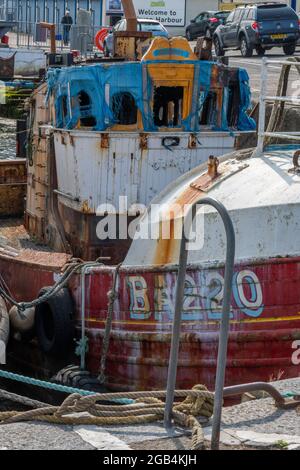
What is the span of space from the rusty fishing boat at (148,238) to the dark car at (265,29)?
2111 centimetres

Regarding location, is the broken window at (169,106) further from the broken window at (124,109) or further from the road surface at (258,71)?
the road surface at (258,71)

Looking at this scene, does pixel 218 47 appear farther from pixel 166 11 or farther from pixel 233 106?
pixel 233 106

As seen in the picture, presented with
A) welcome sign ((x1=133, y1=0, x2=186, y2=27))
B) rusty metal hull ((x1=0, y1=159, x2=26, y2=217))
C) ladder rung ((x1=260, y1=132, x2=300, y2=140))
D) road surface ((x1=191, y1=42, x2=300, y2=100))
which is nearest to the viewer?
ladder rung ((x1=260, y1=132, x2=300, y2=140))

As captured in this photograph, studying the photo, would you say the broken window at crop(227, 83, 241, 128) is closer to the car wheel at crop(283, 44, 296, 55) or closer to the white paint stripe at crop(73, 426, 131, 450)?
the white paint stripe at crop(73, 426, 131, 450)

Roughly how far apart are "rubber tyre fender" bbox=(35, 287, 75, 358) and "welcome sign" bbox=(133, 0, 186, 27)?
41851 millimetres

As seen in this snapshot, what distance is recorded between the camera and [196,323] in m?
9.26

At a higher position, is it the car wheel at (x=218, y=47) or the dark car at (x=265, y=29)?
the dark car at (x=265, y=29)

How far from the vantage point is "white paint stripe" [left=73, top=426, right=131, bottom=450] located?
524cm

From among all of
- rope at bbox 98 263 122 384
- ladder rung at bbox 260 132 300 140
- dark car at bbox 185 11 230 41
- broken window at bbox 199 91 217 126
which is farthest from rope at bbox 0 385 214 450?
dark car at bbox 185 11 230 41

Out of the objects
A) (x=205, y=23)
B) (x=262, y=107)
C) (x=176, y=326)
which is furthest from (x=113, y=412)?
(x=205, y=23)

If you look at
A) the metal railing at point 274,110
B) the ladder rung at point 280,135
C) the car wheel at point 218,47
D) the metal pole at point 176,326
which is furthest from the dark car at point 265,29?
the metal pole at point 176,326

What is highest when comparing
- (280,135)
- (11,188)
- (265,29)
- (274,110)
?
(265,29)

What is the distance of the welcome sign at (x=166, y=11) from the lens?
50.9 metres

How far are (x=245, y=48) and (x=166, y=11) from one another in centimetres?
1812
